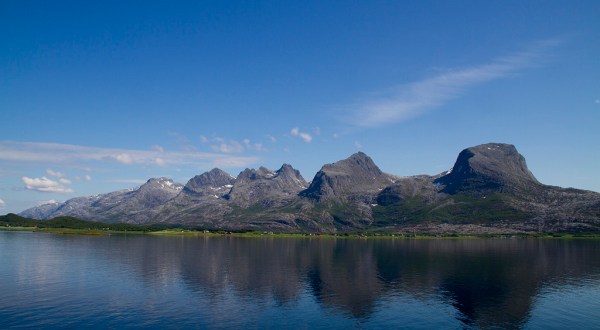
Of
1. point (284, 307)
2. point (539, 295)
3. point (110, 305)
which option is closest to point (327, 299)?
point (284, 307)

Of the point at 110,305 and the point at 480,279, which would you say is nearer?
the point at 110,305

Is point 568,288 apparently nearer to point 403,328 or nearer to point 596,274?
point 596,274

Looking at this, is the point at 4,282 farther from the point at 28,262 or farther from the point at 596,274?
the point at 596,274

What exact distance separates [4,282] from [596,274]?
189 metres

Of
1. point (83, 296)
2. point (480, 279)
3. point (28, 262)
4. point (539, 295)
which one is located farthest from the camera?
point (28, 262)

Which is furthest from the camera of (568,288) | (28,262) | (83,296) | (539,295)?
(28,262)

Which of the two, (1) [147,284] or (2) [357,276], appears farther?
(2) [357,276]

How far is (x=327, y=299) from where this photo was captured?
320 ft

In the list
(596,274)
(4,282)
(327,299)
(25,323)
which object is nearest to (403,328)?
(327,299)

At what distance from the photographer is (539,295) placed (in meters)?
104

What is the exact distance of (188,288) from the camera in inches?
4210

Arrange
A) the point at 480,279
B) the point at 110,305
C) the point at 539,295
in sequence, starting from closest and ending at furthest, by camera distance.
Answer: the point at 110,305 < the point at 539,295 < the point at 480,279

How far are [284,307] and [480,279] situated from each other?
242 ft

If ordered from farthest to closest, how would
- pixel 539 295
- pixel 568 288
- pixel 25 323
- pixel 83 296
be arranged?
pixel 568 288 < pixel 539 295 < pixel 83 296 < pixel 25 323
